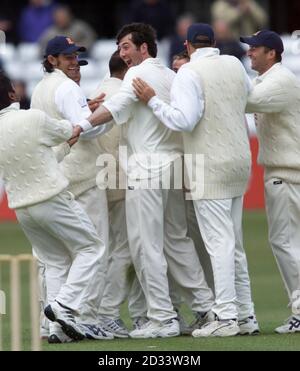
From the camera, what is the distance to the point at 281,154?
1212cm

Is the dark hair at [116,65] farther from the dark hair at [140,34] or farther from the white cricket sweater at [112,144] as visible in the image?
the dark hair at [140,34]

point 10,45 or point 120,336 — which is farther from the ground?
point 10,45

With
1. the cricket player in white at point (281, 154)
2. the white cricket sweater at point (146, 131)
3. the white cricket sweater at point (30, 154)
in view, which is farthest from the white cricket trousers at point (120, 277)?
the white cricket sweater at point (30, 154)

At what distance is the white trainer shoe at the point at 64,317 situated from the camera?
1130 centimetres

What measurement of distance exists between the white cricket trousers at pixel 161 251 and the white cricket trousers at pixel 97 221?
0.21m

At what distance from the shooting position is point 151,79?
11852 millimetres

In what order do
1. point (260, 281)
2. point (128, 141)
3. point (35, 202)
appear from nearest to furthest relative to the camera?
point (35, 202) < point (128, 141) < point (260, 281)

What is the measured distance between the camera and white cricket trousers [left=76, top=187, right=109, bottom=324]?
11.8m

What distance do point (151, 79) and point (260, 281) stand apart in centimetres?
553

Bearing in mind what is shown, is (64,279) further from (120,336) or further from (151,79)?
(151,79)

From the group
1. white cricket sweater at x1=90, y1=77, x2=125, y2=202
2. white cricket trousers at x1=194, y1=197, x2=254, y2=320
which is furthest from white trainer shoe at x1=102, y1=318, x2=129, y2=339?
white cricket sweater at x1=90, y1=77, x2=125, y2=202

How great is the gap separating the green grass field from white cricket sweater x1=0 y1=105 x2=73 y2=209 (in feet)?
3.91

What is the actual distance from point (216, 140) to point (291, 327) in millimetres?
1715
